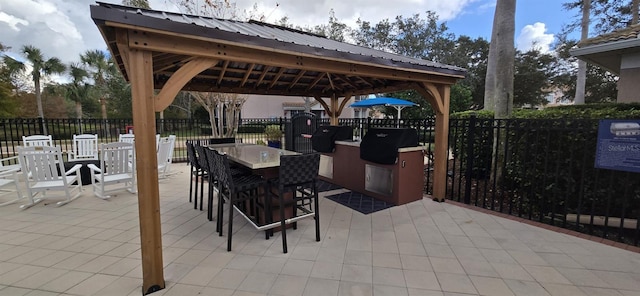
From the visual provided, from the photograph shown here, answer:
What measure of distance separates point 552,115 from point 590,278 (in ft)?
8.06

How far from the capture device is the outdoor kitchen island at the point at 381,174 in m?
4.43

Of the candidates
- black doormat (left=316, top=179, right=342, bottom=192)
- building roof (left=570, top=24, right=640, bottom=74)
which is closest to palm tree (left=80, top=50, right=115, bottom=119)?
Answer: black doormat (left=316, top=179, right=342, bottom=192)

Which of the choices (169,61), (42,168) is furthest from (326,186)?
(42,168)

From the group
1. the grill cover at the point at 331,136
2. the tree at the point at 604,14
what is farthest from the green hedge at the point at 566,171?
the tree at the point at 604,14

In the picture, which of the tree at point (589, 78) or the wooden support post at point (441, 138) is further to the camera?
the tree at point (589, 78)

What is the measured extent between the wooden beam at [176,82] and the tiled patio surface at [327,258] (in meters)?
1.59

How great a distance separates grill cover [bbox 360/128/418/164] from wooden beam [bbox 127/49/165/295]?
3230 mm

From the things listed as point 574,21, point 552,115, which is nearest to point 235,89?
point 552,115

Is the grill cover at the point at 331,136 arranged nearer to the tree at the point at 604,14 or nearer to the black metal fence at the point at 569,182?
the black metal fence at the point at 569,182

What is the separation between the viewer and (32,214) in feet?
13.2

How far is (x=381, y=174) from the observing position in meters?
4.75

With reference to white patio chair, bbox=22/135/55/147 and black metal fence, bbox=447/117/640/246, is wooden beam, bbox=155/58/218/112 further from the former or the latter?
white patio chair, bbox=22/135/55/147

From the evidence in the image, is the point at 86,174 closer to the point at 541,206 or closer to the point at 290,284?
the point at 290,284

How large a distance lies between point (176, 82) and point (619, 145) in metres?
4.65
